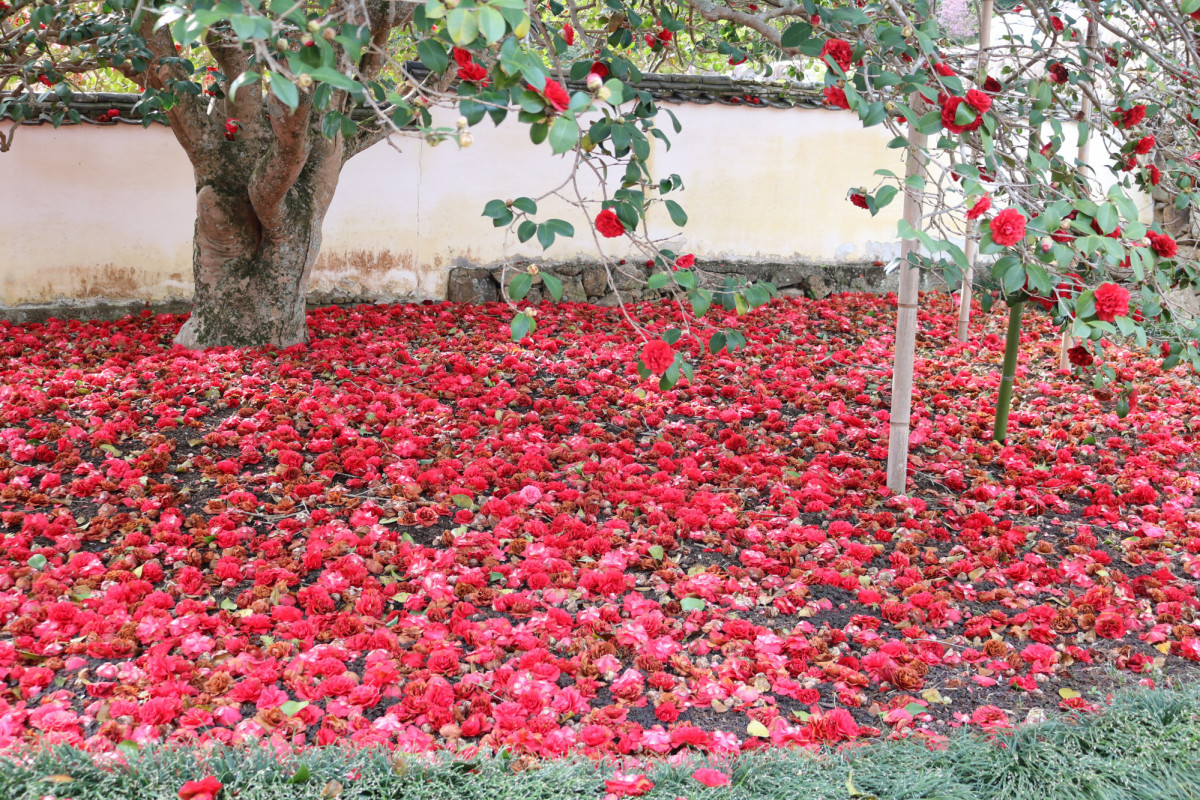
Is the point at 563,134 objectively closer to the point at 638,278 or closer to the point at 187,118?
the point at 187,118

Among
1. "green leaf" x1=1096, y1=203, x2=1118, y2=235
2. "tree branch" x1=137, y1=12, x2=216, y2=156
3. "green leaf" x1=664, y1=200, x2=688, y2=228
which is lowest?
"green leaf" x1=1096, y1=203, x2=1118, y2=235

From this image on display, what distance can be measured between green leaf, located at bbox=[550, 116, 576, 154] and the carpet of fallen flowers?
1105 mm

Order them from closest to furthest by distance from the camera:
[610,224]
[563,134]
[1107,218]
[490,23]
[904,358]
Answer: [490,23] < [563,134] < [1107,218] < [610,224] < [904,358]

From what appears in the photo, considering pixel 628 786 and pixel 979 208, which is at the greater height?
pixel 979 208

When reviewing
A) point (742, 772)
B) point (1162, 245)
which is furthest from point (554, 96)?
point (1162, 245)

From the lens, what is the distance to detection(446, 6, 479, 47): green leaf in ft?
3.85

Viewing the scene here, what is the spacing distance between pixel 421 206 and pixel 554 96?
4.57 m

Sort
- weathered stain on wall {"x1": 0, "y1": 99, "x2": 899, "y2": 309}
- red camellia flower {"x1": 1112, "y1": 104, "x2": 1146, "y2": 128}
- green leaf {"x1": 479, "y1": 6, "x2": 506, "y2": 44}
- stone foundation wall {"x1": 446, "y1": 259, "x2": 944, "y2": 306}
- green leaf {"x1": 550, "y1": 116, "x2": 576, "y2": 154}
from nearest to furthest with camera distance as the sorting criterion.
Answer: green leaf {"x1": 479, "y1": 6, "x2": 506, "y2": 44}, green leaf {"x1": 550, "y1": 116, "x2": 576, "y2": 154}, red camellia flower {"x1": 1112, "y1": 104, "x2": 1146, "y2": 128}, weathered stain on wall {"x1": 0, "y1": 99, "x2": 899, "y2": 309}, stone foundation wall {"x1": 446, "y1": 259, "x2": 944, "y2": 306}

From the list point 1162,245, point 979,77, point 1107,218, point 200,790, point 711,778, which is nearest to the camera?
point 200,790

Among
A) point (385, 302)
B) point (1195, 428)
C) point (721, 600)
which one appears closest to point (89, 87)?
point (385, 302)

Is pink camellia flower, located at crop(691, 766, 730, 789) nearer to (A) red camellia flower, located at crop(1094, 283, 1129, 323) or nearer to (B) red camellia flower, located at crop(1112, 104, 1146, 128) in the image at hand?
(A) red camellia flower, located at crop(1094, 283, 1129, 323)

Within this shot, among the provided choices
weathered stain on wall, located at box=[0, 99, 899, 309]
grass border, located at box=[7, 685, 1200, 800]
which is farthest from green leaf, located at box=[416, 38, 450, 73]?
weathered stain on wall, located at box=[0, 99, 899, 309]

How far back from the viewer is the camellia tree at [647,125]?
142cm

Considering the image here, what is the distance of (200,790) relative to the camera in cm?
146
